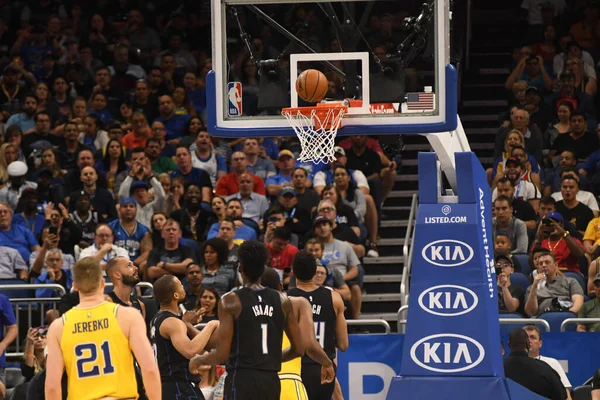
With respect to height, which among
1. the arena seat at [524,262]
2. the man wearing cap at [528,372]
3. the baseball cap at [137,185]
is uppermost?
the baseball cap at [137,185]

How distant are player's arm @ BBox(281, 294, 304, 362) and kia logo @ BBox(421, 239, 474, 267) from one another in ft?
8.42

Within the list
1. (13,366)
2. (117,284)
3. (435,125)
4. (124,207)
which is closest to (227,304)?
(117,284)

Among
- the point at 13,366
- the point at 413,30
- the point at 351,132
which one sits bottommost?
the point at 13,366

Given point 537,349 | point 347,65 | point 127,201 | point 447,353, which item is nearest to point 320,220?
point 127,201

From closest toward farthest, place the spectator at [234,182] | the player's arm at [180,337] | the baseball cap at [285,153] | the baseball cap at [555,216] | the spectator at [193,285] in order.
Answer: the player's arm at [180,337], the spectator at [193,285], the baseball cap at [555,216], the spectator at [234,182], the baseball cap at [285,153]

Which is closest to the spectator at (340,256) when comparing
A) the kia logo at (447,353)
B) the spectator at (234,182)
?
the spectator at (234,182)

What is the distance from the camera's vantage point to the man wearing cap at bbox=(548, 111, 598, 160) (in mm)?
16844

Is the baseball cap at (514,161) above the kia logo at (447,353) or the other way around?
above

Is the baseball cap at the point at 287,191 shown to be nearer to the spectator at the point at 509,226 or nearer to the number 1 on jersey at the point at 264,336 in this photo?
the spectator at the point at 509,226

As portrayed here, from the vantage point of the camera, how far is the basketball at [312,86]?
1084 centimetres

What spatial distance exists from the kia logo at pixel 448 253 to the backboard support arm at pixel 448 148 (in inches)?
23.5

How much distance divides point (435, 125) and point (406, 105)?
437mm

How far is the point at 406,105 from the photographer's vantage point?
10.8 m

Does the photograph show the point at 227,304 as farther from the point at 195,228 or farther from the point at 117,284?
the point at 195,228
